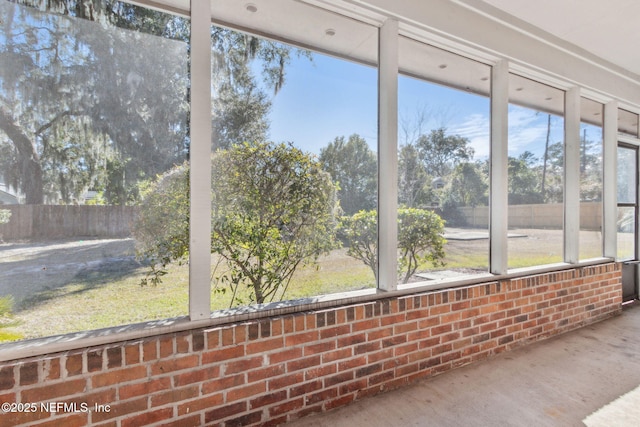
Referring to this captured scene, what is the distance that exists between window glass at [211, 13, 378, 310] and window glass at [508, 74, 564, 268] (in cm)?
A: 171

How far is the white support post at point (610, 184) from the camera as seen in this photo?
4094mm

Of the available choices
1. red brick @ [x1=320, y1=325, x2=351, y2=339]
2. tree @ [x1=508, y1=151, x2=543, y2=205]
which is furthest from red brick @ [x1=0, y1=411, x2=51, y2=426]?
tree @ [x1=508, y1=151, x2=543, y2=205]

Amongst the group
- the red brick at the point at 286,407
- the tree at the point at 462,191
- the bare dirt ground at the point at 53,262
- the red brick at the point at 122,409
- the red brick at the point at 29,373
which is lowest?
the red brick at the point at 286,407

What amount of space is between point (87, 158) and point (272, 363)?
1540 mm

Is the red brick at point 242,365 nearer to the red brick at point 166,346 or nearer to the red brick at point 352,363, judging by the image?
the red brick at point 166,346

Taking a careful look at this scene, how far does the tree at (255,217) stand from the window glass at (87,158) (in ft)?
0.09

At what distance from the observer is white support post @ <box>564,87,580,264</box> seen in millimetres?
3617

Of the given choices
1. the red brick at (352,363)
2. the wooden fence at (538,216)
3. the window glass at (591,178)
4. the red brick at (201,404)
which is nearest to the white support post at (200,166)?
the red brick at (201,404)

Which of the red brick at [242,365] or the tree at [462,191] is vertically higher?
the tree at [462,191]

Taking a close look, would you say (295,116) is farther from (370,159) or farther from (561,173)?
(561,173)

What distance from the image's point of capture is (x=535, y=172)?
Result: 3416 millimetres

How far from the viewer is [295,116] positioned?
2.21 meters

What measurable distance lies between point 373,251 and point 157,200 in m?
1.52

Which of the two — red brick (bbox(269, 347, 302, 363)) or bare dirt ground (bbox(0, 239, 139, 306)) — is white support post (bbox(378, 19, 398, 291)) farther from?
bare dirt ground (bbox(0, 239, 139, 306))
